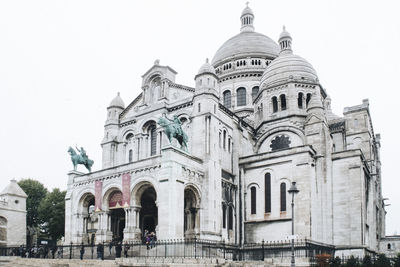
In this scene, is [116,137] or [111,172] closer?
[111,172]

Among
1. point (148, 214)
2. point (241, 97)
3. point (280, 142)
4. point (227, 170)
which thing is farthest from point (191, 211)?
point (241, 97)

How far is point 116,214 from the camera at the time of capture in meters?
36.8

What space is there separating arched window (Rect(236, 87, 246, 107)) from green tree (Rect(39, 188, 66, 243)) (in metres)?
27.8

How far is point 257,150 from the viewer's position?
4331cm

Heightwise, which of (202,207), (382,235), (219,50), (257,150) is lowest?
(382,235)

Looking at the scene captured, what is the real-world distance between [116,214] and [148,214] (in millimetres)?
2842

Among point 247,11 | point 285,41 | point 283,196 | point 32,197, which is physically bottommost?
point 283,196

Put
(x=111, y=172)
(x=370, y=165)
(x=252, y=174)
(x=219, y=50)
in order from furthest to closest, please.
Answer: (x=219, y=50) < (x=370, y=165) < (x=252, y=174) < (x=111, y=172)

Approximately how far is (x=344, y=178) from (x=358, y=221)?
12.7 ft

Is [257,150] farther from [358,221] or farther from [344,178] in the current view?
[358,221]

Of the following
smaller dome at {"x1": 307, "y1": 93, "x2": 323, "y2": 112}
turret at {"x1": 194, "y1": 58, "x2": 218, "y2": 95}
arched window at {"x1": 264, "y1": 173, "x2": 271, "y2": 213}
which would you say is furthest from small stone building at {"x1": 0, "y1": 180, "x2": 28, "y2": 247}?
smaller dome at {"x1": 307, "y1": 93, "x2": 323, "y2": 112}

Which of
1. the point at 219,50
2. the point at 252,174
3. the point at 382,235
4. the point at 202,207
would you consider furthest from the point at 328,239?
the point at 219,50

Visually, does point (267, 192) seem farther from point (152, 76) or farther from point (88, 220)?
point (88, 220)

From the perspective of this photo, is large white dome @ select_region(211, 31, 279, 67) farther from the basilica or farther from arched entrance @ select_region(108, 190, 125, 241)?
arched entrance @ select_region(108, 190, 125, 241)
